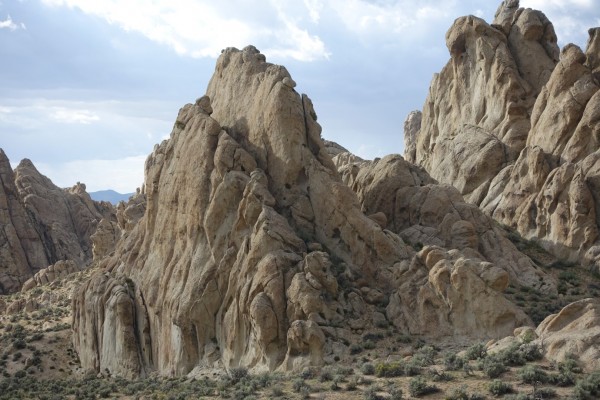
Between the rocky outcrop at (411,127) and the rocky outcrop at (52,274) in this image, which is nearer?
the rocky outcrop at (52,274)

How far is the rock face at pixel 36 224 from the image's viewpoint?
370 ft

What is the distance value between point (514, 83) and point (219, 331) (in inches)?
1344

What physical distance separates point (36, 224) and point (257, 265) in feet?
→ 279

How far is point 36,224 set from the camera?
120m

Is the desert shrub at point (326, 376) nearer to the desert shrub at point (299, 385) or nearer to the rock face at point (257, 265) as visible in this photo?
the desert shrub at point (299, 385)

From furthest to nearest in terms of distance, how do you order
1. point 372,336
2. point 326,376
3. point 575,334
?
point 372,336
point 326,376
point 575,334

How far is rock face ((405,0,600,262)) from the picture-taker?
52.7 metres

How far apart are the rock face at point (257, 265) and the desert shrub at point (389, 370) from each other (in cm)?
489

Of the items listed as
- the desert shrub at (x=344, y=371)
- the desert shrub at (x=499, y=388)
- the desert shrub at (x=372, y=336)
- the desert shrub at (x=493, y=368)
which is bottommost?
the desert shrub at (x=499, y=388)

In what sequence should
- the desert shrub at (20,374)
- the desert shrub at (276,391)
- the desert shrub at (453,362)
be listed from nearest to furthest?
the desert shrub at (276,391)
the desert shrub at (453,362)
the desert shrub at (20,374)

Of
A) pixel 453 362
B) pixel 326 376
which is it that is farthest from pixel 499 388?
pixel 326 376

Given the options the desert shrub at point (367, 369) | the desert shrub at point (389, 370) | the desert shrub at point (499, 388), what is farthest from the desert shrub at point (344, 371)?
the desert shrub at point (499, 388)

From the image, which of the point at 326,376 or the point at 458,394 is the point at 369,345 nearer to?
the point at 326,376

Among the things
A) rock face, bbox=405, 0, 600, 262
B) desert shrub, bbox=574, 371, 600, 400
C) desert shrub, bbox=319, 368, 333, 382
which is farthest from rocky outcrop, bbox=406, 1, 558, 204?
desert shrub, bbox=574, 371, 600, 400
